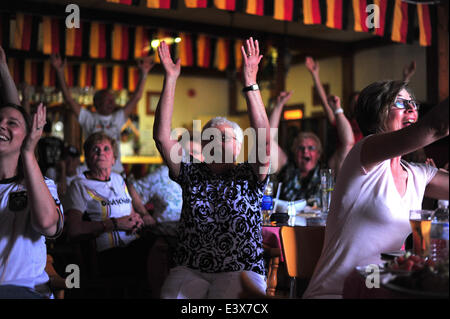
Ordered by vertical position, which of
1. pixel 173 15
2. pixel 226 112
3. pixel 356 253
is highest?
pixel 173 15

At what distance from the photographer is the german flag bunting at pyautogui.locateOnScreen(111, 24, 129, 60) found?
7492 mm

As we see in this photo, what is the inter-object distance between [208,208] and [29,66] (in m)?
8.76

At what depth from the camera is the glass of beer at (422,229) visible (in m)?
1.54

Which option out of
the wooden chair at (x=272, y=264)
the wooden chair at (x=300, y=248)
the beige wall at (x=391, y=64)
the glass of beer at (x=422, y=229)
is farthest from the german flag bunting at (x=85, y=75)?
the glass of beer at (x=422, y=229)

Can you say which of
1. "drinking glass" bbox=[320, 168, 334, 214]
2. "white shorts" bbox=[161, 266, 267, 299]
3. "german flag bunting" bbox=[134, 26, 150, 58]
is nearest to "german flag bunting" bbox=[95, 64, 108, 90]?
"german flag bunting" bbox=[134, 26, 150, 58]

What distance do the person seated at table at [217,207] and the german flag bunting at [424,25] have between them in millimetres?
3997

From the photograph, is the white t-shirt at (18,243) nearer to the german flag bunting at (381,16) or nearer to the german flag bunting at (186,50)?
the german flag bunting at (381,16)

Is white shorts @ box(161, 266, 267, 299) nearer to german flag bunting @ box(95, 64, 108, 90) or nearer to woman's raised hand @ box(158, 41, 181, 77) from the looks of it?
woman's raised hand @ box(158, 41, 181, 77)

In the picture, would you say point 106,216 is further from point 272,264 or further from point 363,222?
point 363,222

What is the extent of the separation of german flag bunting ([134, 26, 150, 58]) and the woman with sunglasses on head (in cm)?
569

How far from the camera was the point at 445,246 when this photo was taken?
1523 millimetres

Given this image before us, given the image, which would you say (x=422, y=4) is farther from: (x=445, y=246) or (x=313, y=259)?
(x=445, y=246)

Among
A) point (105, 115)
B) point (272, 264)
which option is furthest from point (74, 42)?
point (272, 264)
